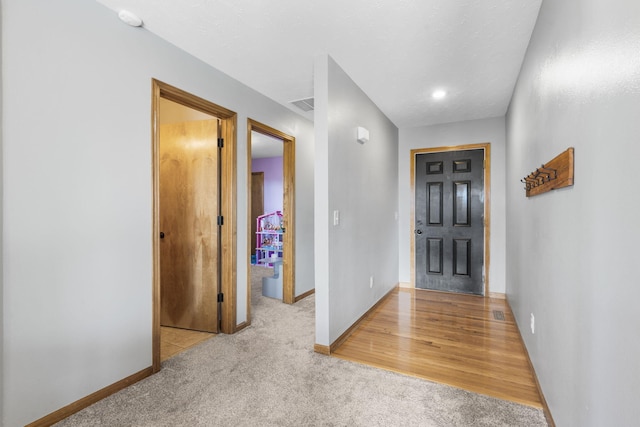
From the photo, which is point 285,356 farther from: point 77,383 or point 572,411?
point 572,411

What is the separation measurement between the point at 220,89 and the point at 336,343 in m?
2.43

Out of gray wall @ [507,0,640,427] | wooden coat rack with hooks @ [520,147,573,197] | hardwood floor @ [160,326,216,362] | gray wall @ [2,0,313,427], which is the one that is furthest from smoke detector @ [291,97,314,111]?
hardwood floor @ [160,326,216,362]

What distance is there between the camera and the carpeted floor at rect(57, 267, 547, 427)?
1.73 meters

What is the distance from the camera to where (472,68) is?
2.71m

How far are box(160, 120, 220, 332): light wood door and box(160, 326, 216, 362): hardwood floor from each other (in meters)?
0.07

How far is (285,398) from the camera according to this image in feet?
6.32

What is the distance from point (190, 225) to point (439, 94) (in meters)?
2.91

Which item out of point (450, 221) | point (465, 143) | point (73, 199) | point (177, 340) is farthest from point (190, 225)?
point (465, 143)

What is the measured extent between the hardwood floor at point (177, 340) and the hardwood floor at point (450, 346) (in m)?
1.26

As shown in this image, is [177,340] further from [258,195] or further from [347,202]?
[258,195]

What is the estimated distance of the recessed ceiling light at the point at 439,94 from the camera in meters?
3.23

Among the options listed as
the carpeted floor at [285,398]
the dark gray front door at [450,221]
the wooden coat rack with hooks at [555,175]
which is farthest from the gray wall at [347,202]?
the wooden coat rack with hooks at [555,175]

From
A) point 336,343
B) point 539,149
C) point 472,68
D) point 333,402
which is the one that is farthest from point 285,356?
point 472,68

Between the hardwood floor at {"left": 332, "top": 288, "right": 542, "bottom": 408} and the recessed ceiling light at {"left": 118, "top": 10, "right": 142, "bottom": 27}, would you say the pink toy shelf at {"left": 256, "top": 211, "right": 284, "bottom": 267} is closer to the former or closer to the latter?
the hardwood floor at {"left": 332, "top": 288, "right": 542, "bottom": 408}
